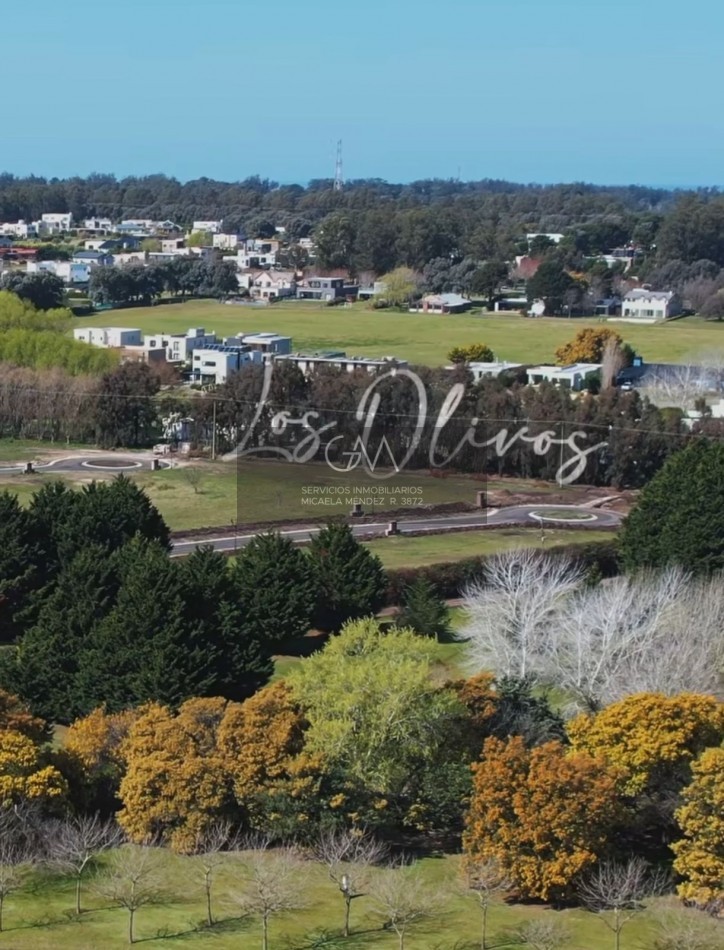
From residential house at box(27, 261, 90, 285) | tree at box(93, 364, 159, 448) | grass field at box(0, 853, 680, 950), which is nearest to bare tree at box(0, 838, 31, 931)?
grass field at box(0, 853, 680, 950)

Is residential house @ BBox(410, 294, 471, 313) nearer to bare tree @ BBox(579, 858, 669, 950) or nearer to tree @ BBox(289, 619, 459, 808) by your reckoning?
tree @ BBox(289, 619, 459, 808)

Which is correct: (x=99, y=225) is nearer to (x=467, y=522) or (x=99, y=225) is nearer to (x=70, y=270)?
(x=70, y=270)

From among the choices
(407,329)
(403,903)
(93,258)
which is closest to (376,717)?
(403,903)

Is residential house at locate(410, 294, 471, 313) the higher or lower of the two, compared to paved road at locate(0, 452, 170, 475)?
higher

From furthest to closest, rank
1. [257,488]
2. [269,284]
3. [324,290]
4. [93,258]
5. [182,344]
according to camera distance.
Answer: [93,258], [269,284], [324,290], [182,344], [257,488]

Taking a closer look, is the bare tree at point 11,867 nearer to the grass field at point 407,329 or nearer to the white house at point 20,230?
the grass field at point 407,329

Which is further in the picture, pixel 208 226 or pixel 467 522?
pixel 208 226

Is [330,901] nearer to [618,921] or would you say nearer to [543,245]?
[618,921]
